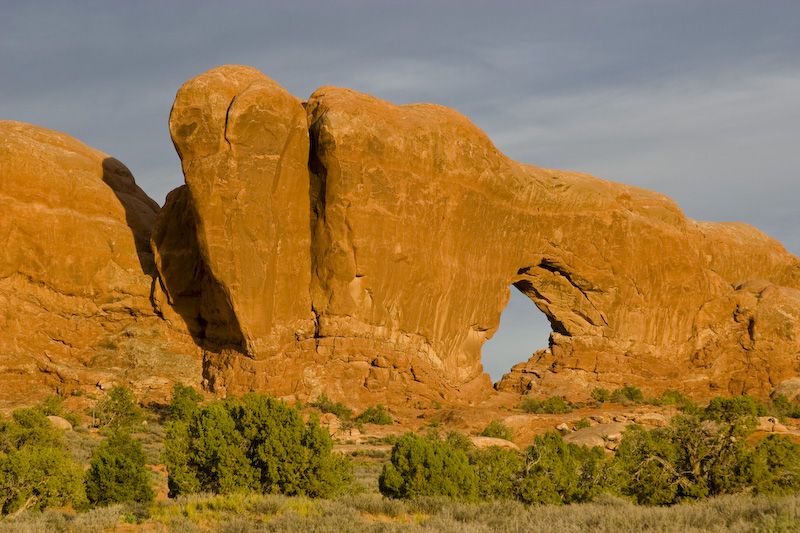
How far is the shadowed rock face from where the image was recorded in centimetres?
4194

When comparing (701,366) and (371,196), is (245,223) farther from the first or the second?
(701,366)

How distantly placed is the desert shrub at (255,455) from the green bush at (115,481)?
91cm

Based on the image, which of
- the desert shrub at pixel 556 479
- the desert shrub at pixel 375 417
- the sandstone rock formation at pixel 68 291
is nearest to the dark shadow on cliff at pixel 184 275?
the sandstone rock formation at pixel 68 291

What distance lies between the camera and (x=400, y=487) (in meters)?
23.6

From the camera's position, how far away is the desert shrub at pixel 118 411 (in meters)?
38.9

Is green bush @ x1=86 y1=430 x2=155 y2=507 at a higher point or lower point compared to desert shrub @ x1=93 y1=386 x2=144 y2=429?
lower

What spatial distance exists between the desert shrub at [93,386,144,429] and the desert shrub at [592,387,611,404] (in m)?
23.1

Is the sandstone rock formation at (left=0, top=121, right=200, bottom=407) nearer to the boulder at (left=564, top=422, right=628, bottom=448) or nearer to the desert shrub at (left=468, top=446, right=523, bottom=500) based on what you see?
the boulder at (left=564, top=422, right=628, bottom=448)

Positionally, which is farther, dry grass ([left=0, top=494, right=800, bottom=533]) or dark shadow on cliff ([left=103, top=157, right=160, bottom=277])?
dark shadow on cliff ([left=103, top=157, right=160, bottom=277])

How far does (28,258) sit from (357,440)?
58.1 feet

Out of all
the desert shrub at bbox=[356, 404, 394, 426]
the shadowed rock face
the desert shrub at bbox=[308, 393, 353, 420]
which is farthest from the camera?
the shadowed rock face

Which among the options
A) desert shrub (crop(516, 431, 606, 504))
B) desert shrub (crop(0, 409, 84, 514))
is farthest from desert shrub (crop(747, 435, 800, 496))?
desert shrub (crop(0, 409, 84, 514))

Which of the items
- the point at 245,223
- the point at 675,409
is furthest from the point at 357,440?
the point at 675,409

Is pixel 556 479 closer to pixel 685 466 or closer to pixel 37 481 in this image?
pixel 685 466
